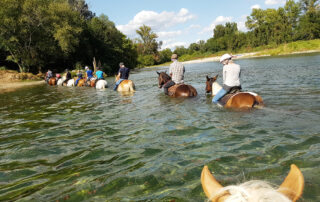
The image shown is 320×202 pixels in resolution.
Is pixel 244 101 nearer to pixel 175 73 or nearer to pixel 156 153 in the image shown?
pixel 156 153

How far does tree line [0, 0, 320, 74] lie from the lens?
107ft

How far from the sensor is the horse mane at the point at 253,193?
5.01 ft

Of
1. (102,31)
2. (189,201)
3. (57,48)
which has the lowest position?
(189,201)

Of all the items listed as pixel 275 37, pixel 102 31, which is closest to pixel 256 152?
pixel 102 31

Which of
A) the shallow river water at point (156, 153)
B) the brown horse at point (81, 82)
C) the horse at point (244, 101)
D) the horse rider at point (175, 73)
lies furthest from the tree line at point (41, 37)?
the shallow river water at point (156, 153)

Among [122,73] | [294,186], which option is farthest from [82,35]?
[294,186]

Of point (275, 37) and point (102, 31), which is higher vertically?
point (102, 31)

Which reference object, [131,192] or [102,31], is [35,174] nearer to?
[131,192]

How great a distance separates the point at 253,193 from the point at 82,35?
164 ft

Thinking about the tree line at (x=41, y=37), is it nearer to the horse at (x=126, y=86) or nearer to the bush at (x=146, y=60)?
the horse at (x=126, y=86)

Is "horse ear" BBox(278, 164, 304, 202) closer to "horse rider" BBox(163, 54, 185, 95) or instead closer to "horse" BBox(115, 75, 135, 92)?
"horse rider" BBox(163, 54, 185, 95)

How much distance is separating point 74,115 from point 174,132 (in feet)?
15.3

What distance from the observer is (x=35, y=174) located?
399 centimetres

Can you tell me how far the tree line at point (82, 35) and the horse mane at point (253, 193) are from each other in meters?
36.1
